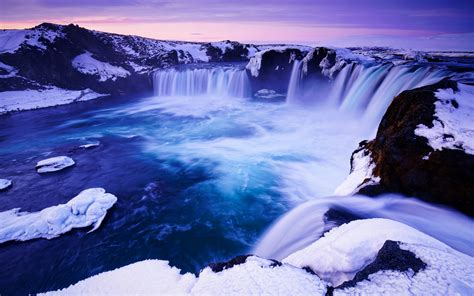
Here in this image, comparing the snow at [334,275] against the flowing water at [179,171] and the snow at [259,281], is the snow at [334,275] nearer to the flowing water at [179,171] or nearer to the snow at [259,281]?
the snow at [259,281]

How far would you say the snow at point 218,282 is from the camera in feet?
9.34

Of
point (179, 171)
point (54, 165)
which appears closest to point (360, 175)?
point (179, 171)

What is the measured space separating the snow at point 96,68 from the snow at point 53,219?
103 ft

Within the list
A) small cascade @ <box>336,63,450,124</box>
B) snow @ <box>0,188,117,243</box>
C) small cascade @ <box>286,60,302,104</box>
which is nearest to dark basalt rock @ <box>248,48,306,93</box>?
small cascade @ <box>286,60,302,104</box>

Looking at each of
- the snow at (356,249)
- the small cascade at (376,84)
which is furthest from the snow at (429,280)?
the small cascade at (376,84)

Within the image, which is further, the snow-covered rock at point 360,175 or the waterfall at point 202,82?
the waterfall at point 202,82

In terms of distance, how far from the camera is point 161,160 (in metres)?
Answer: 13.7

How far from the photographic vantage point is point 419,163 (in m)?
5.37

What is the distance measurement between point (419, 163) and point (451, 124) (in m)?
1.08

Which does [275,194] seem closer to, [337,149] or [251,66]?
[337,149]

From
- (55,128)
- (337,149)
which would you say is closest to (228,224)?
(337,149)

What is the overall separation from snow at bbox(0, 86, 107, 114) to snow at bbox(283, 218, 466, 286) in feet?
106

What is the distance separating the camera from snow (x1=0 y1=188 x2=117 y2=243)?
25.3 feet

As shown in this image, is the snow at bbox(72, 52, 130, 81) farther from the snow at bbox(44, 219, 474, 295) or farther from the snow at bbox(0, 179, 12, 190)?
the snow at bbox(44, 219, 474, 295)
